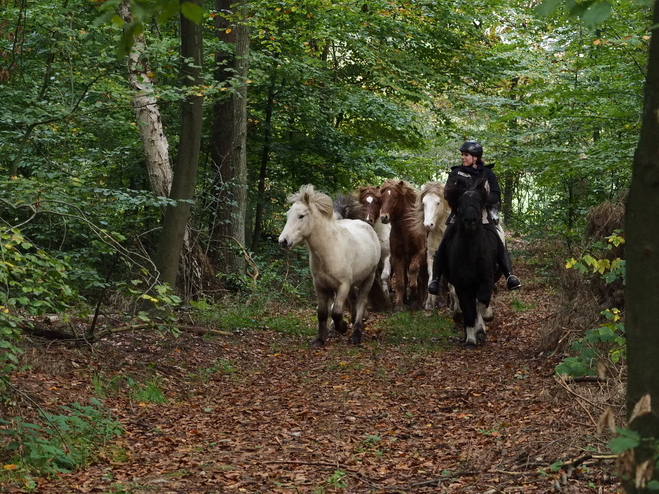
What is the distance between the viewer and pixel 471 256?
10.9 m

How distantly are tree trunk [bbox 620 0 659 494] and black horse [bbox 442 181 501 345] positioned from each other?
7548mm

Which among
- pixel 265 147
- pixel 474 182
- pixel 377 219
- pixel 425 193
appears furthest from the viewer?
pixel 265 147

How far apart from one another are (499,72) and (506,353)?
37.3 feet

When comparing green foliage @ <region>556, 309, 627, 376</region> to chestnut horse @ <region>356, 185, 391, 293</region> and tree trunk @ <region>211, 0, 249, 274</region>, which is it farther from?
tree trunk @ <region>211, 0, 249, 274</region>

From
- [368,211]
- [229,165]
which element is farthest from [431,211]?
[229,165]

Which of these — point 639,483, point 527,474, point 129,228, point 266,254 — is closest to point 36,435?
point 527,474

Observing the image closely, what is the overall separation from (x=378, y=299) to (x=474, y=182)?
13.0ft

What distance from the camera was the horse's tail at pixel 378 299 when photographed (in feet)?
45.4

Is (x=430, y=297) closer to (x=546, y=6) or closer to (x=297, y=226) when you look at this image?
(x=297, y=226)

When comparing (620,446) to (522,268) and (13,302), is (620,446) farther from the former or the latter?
(522,268)

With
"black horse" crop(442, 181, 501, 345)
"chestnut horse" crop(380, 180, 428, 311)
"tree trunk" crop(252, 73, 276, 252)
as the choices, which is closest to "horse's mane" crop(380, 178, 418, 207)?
"chestnut horse" crop(380, 180, 428, 311)

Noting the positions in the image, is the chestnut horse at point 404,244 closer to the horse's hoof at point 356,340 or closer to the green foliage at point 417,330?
the green foliage at point 417,330

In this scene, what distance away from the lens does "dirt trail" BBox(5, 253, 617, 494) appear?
5402mm

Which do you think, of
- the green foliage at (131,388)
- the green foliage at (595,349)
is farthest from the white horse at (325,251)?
the green foliage at (595,349)
